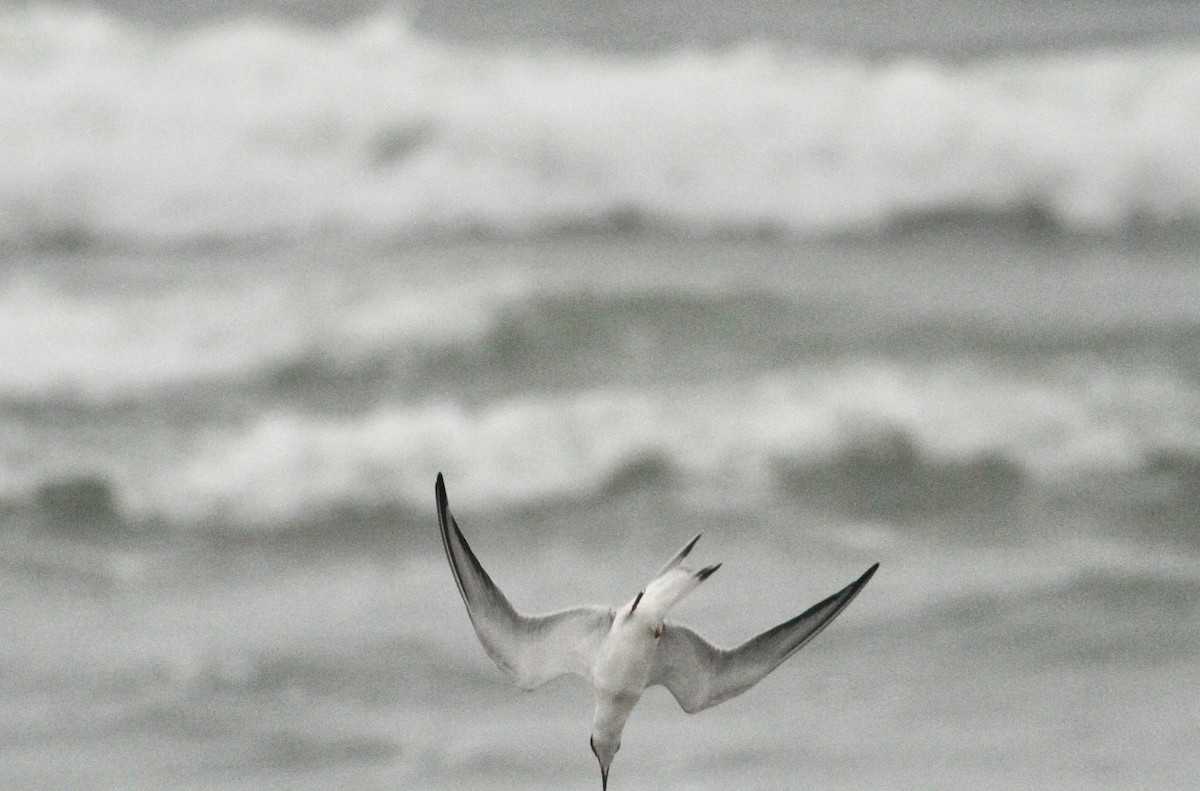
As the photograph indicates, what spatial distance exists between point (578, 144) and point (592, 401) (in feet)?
5.83

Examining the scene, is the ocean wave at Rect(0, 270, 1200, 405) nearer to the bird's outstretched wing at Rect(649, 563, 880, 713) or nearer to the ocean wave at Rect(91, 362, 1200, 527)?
the ocean wave at Rect(91, 362, 1200, 527)

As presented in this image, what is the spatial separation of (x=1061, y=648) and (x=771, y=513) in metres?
1.53

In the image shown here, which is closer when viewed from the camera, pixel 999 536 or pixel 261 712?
pixel 261 712

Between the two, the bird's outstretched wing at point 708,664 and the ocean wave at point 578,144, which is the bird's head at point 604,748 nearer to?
the bird's outstretched wing at point 708,664

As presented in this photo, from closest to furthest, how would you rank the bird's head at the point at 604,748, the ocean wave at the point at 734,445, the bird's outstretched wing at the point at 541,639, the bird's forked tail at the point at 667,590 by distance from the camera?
the bird's forked tail at the point at 667,590, the bird's head at the point at 604,748, the bird's outstretched wing at the point at 541,639, the ocean wave at the point at 734,445

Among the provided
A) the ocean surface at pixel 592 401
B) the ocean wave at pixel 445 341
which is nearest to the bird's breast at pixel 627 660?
the ocean surface at pixel 592 401

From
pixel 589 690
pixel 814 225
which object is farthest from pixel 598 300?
pixel 589 690

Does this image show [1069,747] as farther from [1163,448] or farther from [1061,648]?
[1163,448]

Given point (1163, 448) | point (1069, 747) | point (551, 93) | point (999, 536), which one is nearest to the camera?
point (1069, 747)

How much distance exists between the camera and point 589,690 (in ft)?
22.8

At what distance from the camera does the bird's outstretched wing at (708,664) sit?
171 inches

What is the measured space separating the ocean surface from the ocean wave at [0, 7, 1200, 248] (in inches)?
1.0

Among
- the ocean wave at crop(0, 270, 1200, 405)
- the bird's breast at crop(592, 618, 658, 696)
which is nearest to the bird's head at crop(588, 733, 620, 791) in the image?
the bird's breast at crop(592, 618, 658, 696)

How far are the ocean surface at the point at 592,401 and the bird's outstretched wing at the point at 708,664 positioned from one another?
1.87m
